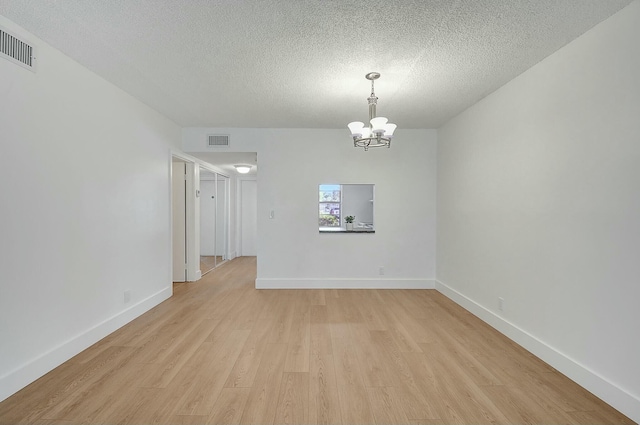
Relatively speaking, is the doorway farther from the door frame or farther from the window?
the window

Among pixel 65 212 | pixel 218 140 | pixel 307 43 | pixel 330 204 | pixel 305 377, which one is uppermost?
pixel 307 43

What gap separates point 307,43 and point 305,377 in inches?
105

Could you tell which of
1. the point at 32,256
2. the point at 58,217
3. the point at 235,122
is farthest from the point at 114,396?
the point at 235,122

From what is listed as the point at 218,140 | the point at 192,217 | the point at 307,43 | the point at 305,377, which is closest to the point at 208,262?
the point at 192,217

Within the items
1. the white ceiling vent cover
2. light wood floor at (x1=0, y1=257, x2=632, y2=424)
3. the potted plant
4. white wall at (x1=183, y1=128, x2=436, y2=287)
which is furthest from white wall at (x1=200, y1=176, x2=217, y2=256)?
the white ceiling vent cover

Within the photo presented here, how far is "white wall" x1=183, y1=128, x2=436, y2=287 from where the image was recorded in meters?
4.88

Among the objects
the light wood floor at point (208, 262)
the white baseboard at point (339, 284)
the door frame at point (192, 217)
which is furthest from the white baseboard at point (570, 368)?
the light wood floor at point (208, 262)

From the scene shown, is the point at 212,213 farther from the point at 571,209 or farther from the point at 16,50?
the point at 571,209

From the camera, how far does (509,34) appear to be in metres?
2.19

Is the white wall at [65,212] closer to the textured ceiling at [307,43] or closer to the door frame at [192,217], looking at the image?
the textured ceiling at [307,43]

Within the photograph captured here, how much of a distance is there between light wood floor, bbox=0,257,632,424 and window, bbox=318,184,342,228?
181 centimetres

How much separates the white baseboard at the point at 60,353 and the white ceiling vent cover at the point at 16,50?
225 cm

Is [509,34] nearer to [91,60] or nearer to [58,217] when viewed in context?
[91,60]

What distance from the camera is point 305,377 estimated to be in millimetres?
2258
